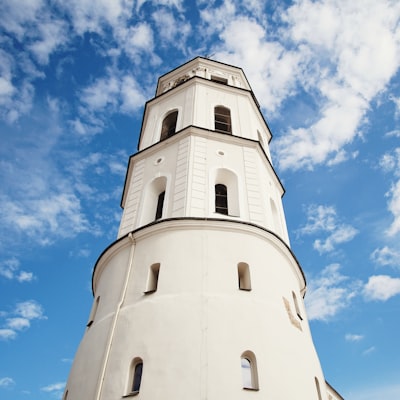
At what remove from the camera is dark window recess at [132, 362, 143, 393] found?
33.1ft

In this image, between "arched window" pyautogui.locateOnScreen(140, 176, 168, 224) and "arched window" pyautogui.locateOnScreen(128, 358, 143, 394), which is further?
"arched window" pyautogui.locateOnScreen(140, 176, 168, 224)

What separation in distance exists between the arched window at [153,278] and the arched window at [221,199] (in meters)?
3.65

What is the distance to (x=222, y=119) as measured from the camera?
21141 mm

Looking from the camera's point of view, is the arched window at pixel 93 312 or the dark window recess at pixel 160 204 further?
the dark window recess at pixel 160 204

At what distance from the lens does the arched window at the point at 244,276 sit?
1225 centimetres

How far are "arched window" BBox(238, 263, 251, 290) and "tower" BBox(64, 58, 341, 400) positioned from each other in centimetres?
3

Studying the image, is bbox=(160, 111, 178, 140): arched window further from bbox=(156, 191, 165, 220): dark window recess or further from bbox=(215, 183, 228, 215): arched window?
bbox=(215, 183, 228, 215): arched window

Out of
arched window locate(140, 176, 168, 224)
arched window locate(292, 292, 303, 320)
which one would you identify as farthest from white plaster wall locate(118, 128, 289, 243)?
arched window locate(292, 292, 303, 320)

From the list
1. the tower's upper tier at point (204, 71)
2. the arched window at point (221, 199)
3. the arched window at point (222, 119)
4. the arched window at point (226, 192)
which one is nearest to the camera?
the arched window at point (226, 192)

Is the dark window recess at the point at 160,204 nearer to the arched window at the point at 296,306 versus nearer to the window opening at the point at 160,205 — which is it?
the window opening at the point at 160,205

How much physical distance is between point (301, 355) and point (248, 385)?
217 centimetres

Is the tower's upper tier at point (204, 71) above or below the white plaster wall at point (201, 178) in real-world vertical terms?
above

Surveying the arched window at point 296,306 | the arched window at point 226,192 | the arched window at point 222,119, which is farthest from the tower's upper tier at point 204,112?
the arched window at point 296,306

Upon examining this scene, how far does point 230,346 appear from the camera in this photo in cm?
1034
